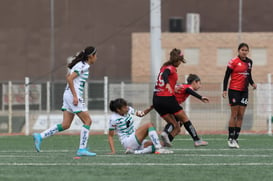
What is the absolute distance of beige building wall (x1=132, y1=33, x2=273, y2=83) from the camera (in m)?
48.3

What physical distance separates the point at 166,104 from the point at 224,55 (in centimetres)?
3547

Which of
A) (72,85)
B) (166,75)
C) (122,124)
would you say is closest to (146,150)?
(122,124)

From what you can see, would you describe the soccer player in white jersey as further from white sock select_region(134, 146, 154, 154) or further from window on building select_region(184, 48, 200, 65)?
window on building select_region(184, 48, 200, 65)

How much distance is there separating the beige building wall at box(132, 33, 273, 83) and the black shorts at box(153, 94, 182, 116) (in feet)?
110

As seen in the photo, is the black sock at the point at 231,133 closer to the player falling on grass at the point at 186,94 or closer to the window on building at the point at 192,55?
the player falling on grass at the point at 186,94

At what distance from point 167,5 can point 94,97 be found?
2139 centimetres

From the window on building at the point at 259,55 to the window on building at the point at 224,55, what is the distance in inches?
46.0

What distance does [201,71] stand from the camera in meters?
49.7

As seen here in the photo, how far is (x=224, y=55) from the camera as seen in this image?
4947cm

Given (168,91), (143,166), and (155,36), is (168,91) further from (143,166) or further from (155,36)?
(155,36)

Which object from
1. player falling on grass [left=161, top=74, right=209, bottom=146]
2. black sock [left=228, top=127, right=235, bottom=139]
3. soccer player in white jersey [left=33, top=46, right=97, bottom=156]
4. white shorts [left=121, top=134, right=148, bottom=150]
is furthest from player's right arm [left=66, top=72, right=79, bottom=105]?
black sock [left=228, top=127, right=235, bottom=139]

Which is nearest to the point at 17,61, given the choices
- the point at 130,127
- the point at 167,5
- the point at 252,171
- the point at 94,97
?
the point at 167,5

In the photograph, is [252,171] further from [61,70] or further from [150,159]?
[61,70]

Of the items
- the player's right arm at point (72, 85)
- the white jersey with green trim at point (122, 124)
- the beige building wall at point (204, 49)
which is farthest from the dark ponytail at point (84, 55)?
the beige building wall at point (204, 49)
